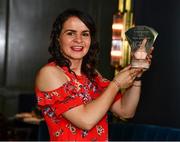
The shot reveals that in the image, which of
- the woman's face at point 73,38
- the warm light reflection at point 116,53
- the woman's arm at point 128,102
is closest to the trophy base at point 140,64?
the woman's arm at point 128,102

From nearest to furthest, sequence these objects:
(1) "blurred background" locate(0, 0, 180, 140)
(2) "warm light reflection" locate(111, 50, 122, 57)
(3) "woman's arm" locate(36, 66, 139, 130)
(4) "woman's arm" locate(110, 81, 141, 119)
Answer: (3) "woman's arm" locate(36, 66, 139, 130), (4) "woman's arm" locate(110, 81, 141, 119), (2) "warm light reflection" locate(111, 50, 122, 57), (1) "blurred background" locate(0, 0, 180, 140)

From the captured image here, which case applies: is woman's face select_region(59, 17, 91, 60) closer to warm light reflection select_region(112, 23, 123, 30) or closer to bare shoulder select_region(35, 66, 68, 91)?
bare shoulder select_region(35, 66, 68, 91)

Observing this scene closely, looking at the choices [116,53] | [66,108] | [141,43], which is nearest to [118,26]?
[116,53]

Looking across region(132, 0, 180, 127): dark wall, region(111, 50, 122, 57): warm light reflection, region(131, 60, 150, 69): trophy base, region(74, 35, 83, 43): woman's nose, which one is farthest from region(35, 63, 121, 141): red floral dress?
region(111, 50, 122, 57): warm light reflection

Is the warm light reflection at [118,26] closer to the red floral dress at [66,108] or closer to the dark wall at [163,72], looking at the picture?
the dark wall at [163,72]

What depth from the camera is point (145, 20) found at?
4648mm

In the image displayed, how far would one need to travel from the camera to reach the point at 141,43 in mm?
2266

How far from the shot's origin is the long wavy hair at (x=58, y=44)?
2.25 m

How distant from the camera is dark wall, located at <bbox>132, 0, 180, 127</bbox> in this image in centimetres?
380

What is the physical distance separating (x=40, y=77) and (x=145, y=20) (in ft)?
8.74

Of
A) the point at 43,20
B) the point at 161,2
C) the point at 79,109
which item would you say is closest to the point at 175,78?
the point at 161,2

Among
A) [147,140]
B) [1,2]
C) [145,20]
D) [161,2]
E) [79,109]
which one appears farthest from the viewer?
[1,2]

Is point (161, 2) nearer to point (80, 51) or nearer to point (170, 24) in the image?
point (170, 24)

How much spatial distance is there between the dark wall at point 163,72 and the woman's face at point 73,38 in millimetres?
1659
